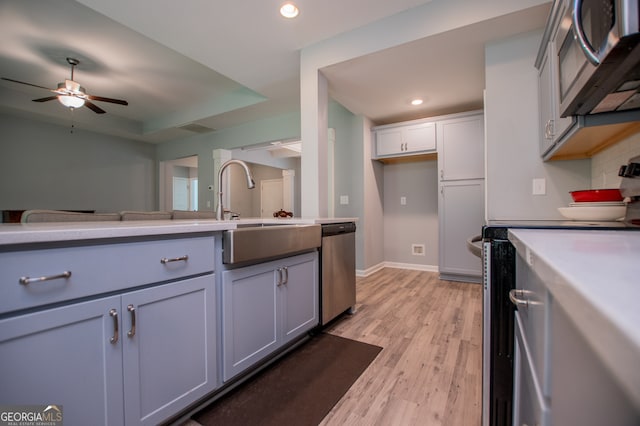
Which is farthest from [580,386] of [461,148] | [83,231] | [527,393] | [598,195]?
[461,148]

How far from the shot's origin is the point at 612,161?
1.66 metres

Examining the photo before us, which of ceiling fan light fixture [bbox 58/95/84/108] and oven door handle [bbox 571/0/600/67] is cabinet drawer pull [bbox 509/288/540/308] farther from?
ceiling fan light fixture [bbox 58/95/84/108]

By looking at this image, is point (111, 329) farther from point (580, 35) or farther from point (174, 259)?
point (580, 35)

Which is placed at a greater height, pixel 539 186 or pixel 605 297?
pixel 539 186

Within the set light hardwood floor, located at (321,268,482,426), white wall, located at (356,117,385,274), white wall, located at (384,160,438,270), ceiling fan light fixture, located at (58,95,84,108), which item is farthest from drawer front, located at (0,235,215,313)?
white wall, located at (384,160,438,270)

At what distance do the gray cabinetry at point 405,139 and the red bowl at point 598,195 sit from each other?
226cm

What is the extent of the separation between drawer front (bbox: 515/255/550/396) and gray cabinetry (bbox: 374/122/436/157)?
3287mm

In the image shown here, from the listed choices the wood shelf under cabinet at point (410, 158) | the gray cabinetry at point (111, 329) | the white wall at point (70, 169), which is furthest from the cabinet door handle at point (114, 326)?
the white wall at point (70, 169)

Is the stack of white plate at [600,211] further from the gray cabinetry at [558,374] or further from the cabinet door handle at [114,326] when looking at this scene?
the cabinet door handle at [114,326]

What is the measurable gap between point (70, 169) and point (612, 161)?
7.11m

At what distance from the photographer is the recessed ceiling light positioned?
Result: 6.84 feet

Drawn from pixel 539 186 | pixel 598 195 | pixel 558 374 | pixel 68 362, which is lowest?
pixel 68 362

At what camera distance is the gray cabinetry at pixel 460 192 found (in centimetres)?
335

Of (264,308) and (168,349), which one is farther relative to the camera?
(264,308)
